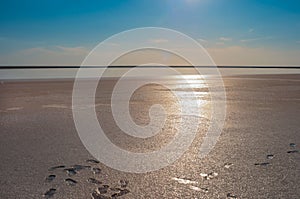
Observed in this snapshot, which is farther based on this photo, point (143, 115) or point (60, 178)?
point (143, 115)

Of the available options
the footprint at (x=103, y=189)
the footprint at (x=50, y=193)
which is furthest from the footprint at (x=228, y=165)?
the footprint at (x=50, y=193)

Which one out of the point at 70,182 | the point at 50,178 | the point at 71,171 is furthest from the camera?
the point at 71,171

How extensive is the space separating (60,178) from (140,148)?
1.32 meters

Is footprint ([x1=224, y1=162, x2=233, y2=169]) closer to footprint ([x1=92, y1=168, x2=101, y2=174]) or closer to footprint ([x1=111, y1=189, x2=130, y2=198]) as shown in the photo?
footprint ([x1=111, y1=189, x2=130, y2=198])

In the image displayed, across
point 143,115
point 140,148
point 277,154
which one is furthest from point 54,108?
point 277,154

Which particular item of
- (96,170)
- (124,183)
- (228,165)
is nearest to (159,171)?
(124,183)

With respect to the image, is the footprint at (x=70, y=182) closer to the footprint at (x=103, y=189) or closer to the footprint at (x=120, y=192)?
the footprint at (x=103, y=189)

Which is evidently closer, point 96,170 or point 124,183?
point 124,183

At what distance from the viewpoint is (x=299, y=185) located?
9.12ft

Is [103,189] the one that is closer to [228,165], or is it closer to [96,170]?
[96,170]

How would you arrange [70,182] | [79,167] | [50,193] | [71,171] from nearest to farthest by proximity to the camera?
[50,193]
[70,182]
[71,171]
[79,167]

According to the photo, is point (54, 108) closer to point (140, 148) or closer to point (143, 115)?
point (143, 115)

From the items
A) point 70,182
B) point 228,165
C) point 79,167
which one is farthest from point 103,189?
point 228,165

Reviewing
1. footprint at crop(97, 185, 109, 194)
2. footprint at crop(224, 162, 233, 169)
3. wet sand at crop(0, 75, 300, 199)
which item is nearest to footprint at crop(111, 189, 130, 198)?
wet sand at crop(0, 75, 300, 199)
